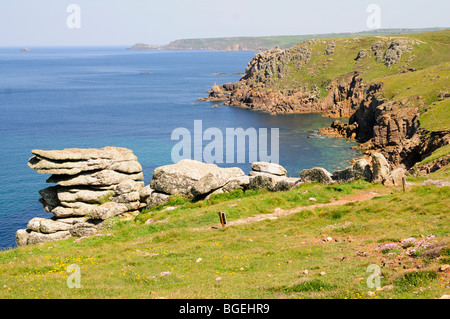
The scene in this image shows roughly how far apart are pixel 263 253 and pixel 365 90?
465 feet

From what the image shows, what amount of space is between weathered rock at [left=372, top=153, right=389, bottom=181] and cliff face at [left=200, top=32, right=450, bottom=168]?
5859cm

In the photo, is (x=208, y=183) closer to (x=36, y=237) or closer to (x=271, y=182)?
(x=271, y=182)

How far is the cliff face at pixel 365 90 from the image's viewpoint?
101 meters

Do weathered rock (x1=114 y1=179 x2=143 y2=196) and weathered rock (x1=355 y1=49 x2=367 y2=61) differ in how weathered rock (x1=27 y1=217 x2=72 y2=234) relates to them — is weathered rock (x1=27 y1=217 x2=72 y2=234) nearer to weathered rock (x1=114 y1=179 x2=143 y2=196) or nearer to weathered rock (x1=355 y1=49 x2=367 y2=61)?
weathered rock (x1=114 y1=179 x2=143 y2=196)

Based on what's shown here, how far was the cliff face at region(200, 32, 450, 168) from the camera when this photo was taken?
100688 millimetres

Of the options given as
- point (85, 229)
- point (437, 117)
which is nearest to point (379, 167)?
point (85, 229)

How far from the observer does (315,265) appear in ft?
67.5

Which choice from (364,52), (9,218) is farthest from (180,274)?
(364,52)

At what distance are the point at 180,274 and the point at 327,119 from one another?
460 feet

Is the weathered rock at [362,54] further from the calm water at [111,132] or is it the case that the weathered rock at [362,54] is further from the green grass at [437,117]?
the green grass at [437,117]

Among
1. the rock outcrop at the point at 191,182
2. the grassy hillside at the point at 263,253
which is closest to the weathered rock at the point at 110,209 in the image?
the rock outcrop at the point at 191,182

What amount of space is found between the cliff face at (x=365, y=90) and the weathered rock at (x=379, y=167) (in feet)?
192
